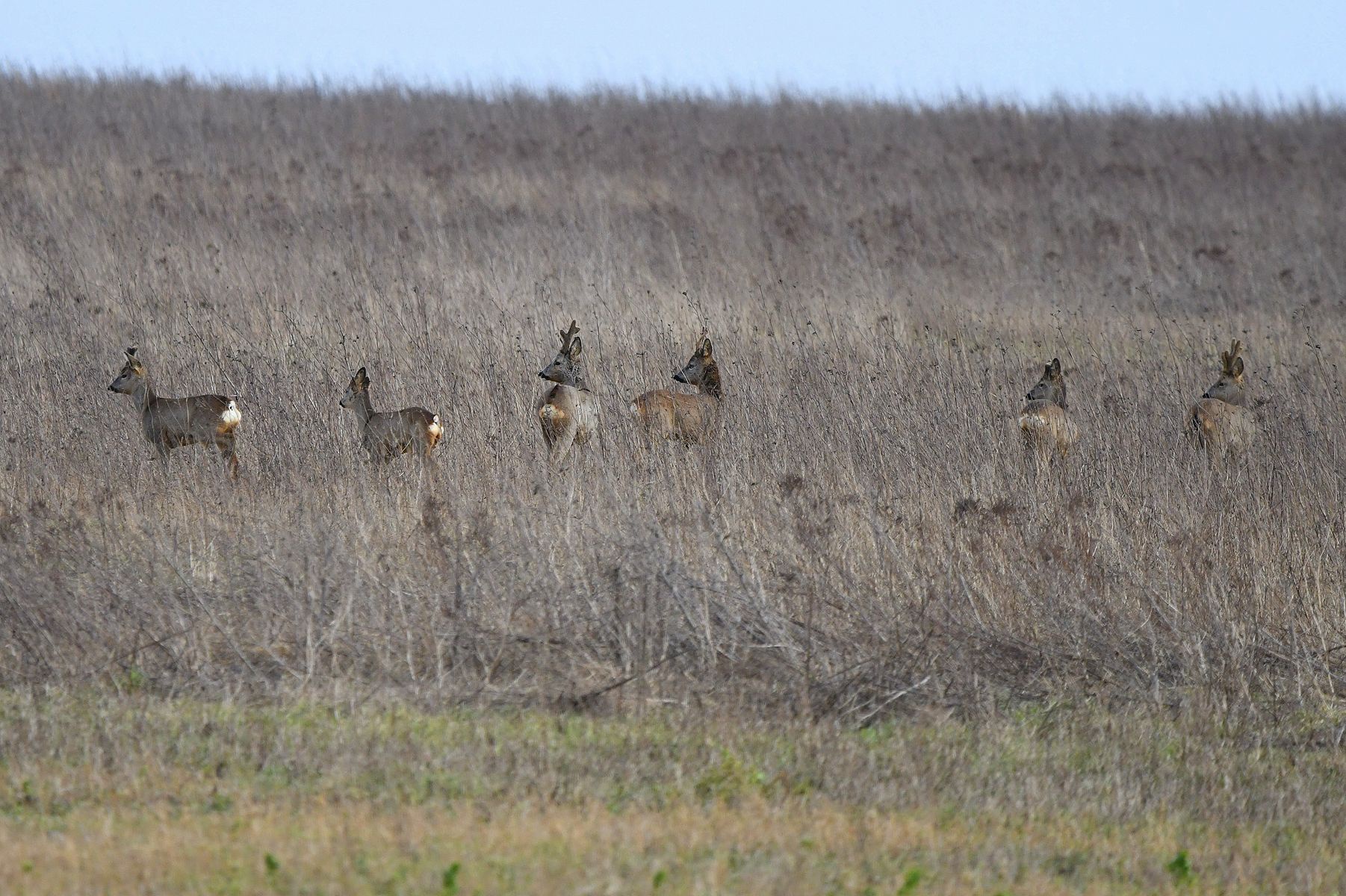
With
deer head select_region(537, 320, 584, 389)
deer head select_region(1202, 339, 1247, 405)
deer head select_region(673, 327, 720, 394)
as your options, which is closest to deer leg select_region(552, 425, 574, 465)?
deer head select_region(537, 320, 584, 389)

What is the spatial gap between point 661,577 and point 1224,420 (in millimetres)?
5014

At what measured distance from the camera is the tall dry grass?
587 cm

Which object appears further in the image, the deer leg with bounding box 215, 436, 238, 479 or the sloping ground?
the deer leg with bounding box 215, 436, 238, 479

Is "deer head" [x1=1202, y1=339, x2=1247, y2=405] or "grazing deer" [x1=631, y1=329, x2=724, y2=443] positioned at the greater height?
"grazing deer" [x1=631, y1=329, x2=724, y2=443]

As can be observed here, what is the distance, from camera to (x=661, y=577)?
607 cm

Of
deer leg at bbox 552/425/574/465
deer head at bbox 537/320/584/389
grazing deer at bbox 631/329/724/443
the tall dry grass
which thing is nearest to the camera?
the tall dry grass

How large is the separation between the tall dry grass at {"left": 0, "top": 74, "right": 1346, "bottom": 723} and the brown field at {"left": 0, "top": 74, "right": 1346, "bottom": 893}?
0.03 metres

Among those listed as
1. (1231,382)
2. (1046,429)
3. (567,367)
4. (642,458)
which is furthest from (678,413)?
(1231,382)

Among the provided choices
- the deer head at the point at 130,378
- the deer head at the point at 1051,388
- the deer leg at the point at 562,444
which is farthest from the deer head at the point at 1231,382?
the deer head at the point at 130,378

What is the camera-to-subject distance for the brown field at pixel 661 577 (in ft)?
14.1

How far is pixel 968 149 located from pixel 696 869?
22.5 metres

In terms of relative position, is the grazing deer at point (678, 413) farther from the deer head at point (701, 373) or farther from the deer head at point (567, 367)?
the deer head at point (567, 367)

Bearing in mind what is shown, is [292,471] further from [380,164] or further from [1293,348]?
[380,164]

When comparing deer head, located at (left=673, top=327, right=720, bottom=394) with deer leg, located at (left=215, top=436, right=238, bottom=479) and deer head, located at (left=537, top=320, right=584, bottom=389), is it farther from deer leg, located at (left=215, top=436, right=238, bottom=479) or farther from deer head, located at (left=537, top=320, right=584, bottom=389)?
deer leg, located at (left=215, top=436, right=238, bottom=479)
